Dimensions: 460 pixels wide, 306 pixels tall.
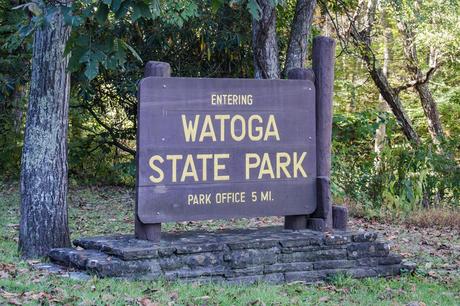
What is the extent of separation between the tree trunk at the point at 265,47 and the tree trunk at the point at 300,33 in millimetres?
655

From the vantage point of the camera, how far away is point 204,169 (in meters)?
7.96

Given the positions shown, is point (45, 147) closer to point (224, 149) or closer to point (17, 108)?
point (224, 149)

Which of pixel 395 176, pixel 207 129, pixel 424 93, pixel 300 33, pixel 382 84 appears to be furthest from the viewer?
pixel 424 93

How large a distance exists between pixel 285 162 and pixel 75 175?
10.8 meters

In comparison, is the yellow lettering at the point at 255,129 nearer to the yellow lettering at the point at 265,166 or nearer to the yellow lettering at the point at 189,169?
the yellow lettering at the point at 265,166

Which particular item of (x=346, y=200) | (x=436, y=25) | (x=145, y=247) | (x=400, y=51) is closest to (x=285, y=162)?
(x=145, y=247)

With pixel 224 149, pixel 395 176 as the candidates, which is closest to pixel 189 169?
pixel 224 149

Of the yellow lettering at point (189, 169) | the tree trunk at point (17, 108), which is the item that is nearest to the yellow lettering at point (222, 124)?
the yellow lettering at point (189, 169)

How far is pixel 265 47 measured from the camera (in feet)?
45.4

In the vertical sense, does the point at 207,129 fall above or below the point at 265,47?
below

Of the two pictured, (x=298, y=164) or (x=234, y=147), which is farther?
(x=298, y=164)

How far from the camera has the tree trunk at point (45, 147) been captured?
26.9ft

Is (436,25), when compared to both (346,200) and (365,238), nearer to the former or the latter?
(346,200)

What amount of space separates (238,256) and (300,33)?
7.66 metres
